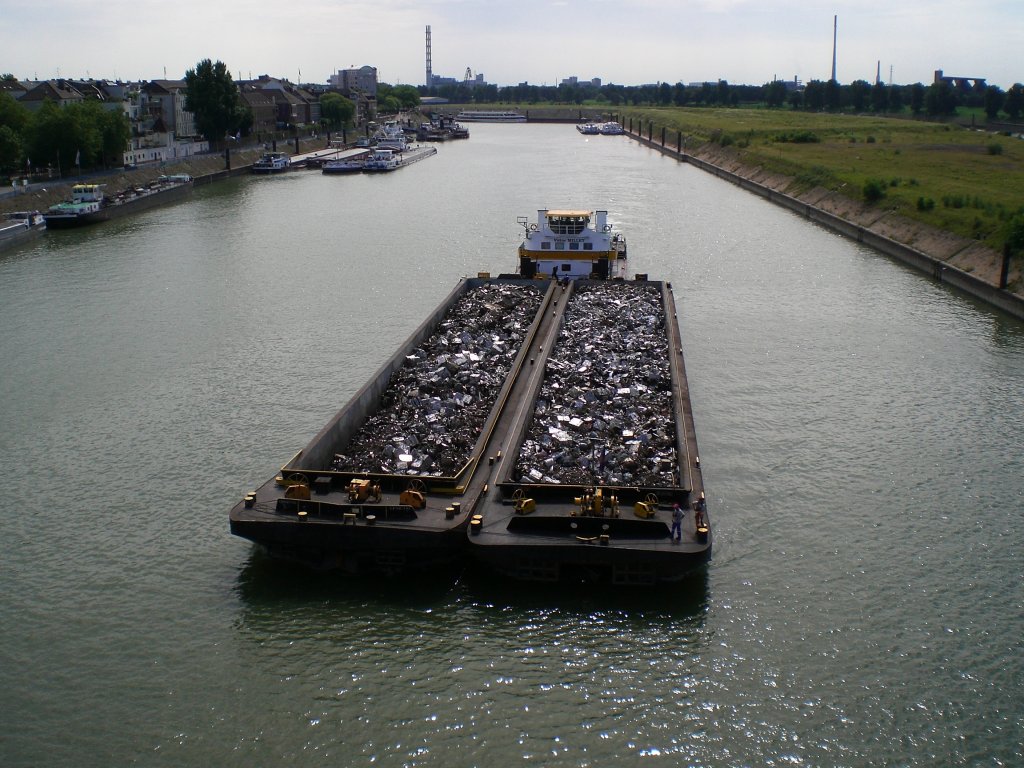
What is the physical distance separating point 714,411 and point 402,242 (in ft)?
60.6

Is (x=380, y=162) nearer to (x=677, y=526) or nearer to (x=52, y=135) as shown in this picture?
(x=52, y=135)

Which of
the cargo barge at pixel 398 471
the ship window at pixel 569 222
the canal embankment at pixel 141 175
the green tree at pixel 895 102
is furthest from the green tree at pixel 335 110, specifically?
the cargo barge at pixel 398 471

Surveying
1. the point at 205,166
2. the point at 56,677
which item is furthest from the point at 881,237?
the point at 205,166

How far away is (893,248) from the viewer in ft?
94.6

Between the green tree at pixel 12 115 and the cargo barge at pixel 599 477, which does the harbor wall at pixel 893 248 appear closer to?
the cargo barge at pixel 599 477

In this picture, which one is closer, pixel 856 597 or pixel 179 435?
pixel 856 597

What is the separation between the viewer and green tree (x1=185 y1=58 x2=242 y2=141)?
197 ft

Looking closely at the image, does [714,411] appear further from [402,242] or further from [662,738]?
[402,242]

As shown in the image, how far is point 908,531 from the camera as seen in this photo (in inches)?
426

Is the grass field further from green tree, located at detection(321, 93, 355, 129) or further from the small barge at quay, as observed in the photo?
green tree, located at detection(321, 93, 355, 129)

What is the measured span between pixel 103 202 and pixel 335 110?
179ft

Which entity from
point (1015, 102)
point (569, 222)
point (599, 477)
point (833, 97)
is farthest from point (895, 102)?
point (599, 477)

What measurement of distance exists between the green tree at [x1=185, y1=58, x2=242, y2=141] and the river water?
1683 inches


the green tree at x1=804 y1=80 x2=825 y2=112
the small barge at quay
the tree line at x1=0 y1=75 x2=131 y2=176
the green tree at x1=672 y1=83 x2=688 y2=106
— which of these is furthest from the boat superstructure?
the green tree at x1=672 y1=83 x2=688 y2=106
